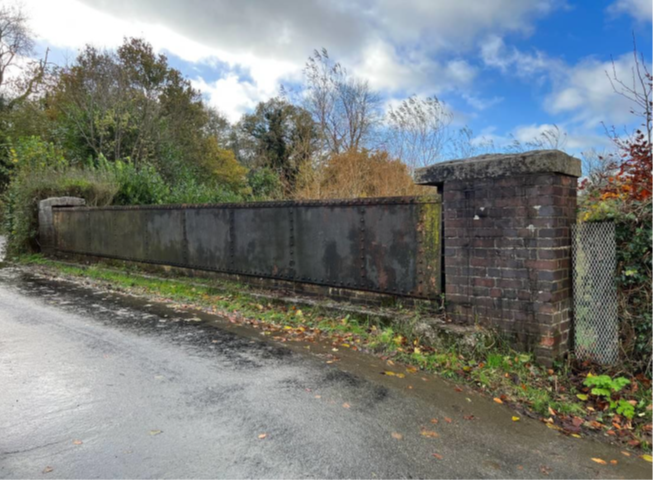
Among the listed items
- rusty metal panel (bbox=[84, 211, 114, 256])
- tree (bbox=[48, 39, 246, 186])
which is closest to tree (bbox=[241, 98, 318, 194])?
tree (bbox=[48, 39, 246, 186])

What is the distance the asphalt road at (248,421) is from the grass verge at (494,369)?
23 centimetres

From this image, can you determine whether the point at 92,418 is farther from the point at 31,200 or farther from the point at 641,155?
the point at 31,200

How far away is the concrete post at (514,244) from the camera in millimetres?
3988

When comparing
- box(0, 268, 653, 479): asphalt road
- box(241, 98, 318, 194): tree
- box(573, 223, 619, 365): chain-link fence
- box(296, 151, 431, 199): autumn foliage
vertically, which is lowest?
box(0, 268, 653, 479): asphalt road

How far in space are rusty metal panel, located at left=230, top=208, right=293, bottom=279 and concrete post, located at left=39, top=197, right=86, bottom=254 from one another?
7799 mm

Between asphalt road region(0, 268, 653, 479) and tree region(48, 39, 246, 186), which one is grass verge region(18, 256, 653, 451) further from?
tree region(48, 39, 246, 186)

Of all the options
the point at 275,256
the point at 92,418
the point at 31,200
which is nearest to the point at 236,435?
the point at 92,418

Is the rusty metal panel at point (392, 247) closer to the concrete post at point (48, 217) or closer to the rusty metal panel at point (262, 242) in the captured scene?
the rusty metal panel at point (262, 242)

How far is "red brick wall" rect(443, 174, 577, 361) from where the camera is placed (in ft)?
13.1

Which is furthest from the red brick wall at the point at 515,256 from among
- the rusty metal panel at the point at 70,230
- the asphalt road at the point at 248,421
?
the rusty metal panel at the point at 70,230

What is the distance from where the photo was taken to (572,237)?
166 inches

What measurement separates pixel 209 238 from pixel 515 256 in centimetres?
545

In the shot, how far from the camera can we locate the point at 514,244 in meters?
4.17

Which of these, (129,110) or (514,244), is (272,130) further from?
(514,244)
